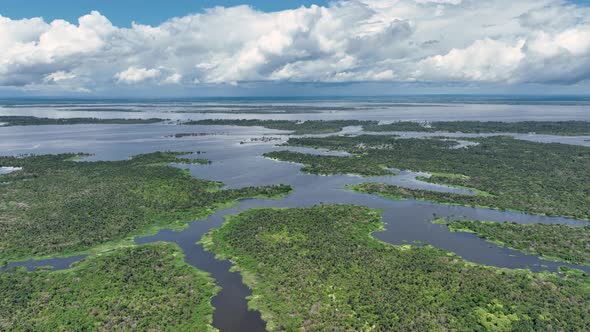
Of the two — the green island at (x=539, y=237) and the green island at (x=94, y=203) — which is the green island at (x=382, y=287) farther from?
the green island at (x=94, y=203)

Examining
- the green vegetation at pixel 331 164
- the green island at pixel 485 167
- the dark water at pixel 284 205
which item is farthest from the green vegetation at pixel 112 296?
the green vegetation at pixel 331 164

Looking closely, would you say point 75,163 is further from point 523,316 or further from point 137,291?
point 523,316

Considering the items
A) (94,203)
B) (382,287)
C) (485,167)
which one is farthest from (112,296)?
(485,167)

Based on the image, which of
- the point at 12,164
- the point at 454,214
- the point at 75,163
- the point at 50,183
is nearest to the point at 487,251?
the point at 454,214

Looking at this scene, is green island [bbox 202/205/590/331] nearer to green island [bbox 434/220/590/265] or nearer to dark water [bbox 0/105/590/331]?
dark water [bbox 0/105/590/331]

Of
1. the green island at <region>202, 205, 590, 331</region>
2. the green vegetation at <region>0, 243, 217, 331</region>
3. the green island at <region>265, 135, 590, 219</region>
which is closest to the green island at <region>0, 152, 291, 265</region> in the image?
the green vegetation at <region>0, 243, 217, 331</region>
